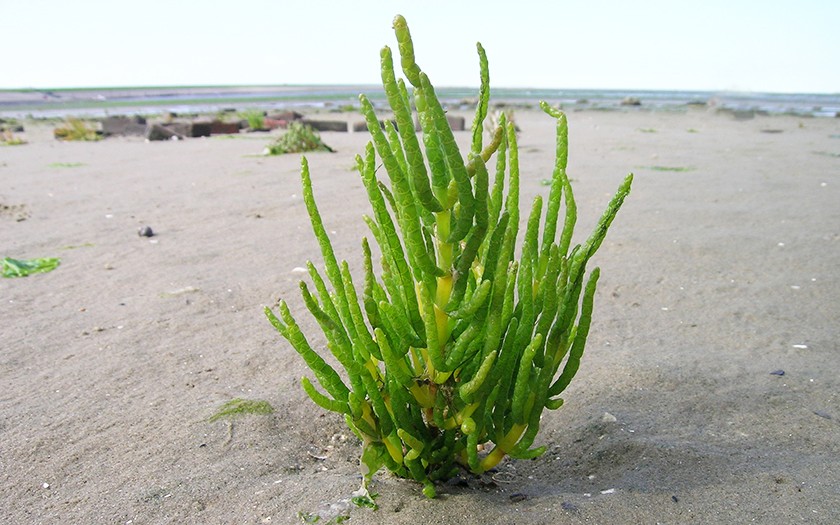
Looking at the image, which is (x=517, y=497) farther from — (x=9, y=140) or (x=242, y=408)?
(x=9, y=140)

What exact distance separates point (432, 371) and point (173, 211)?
15.5 ft

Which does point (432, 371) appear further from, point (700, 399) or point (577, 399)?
point (700, 399)

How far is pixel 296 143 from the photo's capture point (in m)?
9.98

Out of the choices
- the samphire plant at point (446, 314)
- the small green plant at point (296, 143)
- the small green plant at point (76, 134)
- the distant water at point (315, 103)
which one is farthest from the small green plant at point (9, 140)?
the samphire plant at point (446, 314)

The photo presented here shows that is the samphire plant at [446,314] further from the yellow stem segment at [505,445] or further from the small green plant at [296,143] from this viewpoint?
the small green plant at [296,143]

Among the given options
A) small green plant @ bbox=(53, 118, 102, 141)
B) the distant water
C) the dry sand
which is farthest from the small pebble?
the distant water

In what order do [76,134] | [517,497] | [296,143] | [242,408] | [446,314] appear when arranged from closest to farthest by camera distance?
[446,314], [517,497], [242,408], [296,143], [76,134]

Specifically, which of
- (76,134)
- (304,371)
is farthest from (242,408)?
(76,134)

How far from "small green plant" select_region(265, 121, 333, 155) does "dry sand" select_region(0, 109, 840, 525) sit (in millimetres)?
3927

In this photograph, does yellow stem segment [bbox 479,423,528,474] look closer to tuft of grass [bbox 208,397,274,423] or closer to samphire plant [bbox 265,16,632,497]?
samphire plant [bbox 265,16,632,497]

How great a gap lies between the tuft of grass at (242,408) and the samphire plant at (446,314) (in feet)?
2.22

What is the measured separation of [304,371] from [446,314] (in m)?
1.23

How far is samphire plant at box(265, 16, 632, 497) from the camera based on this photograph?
149cm

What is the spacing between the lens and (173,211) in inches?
231
